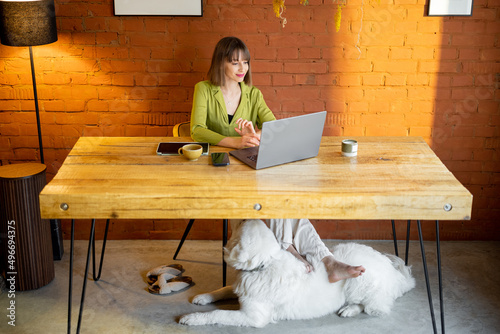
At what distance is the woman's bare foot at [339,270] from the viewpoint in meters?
2.58

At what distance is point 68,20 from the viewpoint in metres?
3.28

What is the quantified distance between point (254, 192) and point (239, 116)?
1.06 m

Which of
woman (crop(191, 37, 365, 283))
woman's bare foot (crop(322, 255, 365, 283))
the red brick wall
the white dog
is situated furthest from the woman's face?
woman's bare foot (crop(322, 255, 365, 283))

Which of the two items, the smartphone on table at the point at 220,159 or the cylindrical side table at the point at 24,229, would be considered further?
the cylindrical side table at the point at 24,229

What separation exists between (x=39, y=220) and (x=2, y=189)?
0.25m

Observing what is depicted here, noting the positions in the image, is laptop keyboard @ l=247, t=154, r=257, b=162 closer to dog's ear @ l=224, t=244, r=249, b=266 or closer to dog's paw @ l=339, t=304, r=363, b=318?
dog's ear @ l=224, t=244, r=249, b=266

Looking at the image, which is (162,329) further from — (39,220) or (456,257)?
(456,257)

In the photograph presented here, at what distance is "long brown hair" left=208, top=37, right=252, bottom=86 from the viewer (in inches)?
119

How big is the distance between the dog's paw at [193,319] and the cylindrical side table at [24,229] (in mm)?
907

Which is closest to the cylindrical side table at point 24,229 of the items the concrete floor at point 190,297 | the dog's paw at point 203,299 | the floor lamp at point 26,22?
the concrete floor at point 190,297

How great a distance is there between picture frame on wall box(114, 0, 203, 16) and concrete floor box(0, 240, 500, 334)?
147 centimetres

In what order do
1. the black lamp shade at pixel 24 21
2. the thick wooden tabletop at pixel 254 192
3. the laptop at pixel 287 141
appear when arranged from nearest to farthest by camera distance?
the thick wooden tabletop at pixel 254 192
the laptop at pixel 287 141
the black lamp shade at pixel 24 21

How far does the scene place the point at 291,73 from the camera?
338 cm

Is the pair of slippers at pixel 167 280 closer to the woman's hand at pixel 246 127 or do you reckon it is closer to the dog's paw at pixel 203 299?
the dog's paw at pixel 203 299
